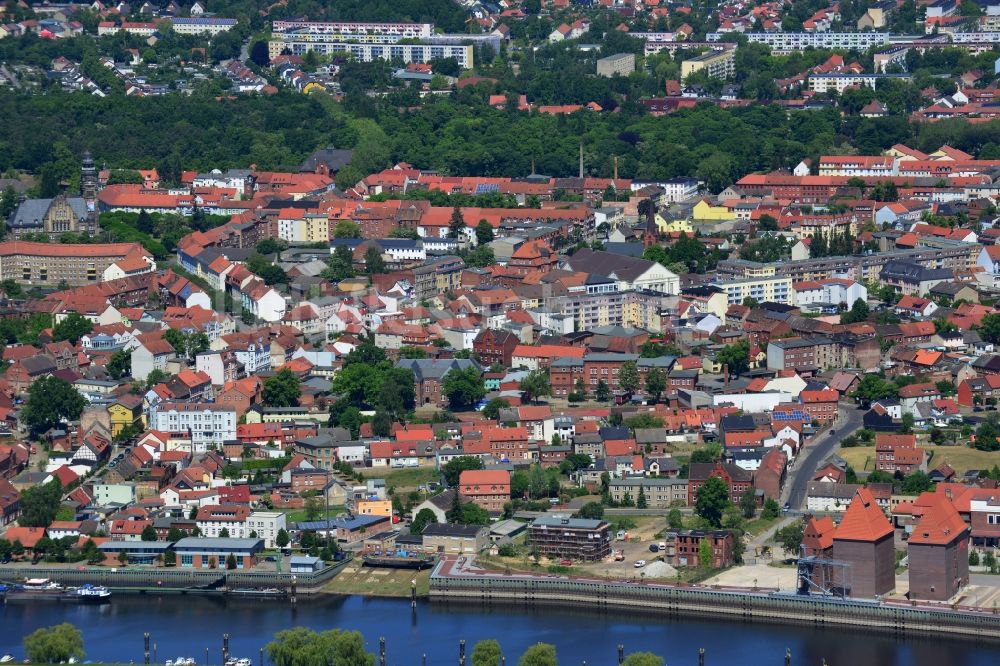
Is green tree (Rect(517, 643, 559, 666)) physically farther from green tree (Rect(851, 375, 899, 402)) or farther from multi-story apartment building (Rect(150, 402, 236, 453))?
Result: green tree (Rect(851, 375, 899, 402))

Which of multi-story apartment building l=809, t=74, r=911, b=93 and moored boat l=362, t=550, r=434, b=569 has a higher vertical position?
multi-story apartment building l=809, t=74, r=911, b=93

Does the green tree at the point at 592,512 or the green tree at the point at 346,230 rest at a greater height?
the green tree at the point at 346,230

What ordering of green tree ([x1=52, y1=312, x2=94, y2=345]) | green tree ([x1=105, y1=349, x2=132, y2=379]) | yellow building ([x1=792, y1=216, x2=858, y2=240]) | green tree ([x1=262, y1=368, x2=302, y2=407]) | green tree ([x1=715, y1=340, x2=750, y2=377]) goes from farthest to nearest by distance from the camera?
yellow building ([x1=792, y1=216, x2=858, y2=240])
green tree ([x1=52, y1=312, x2=94, y2=345])
green tree ([x1=105, y1=349, x2=132, y2=379])
green tree ([x1=715, y1=340, x2=750, y2=377])
green tree ([x1=262, y1=368, x2=302, y2=407])

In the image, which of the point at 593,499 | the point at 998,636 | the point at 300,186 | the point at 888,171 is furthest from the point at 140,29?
the point at 998,636

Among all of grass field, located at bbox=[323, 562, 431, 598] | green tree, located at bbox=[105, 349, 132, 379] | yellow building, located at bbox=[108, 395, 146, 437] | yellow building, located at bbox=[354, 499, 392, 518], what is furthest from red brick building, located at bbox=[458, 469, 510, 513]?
green tree, located at bbox=[105, 349, 132, 379]

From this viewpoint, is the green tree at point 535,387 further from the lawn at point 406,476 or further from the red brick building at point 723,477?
the red brick building at point 723,477

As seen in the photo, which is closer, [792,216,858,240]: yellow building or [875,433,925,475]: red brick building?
[875,433,925,475]: red brick building

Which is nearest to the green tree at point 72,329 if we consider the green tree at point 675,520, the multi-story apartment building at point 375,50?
the green tree at point 675,520
